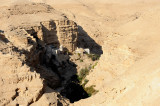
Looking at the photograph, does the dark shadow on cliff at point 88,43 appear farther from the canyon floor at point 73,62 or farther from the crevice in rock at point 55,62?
the crevice in rock at point 55,62


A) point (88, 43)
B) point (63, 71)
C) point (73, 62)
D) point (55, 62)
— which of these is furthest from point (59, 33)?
point (88, 43)

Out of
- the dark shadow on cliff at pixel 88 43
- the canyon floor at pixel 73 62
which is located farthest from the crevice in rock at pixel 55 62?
the dark shadow on cliff at pixel 88 43

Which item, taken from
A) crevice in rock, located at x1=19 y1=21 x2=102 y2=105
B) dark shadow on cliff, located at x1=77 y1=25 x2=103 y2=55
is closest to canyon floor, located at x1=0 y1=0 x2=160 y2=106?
crevice in rock, located at x1=19 y1=21 x2=102 y2=105

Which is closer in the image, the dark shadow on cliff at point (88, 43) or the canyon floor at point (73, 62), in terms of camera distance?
the canyon floor at point (73, 62)

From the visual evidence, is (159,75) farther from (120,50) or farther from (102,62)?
(102,62)

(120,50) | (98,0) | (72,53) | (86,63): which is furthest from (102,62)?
(98,0)

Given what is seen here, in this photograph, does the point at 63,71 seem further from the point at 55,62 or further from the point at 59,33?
the point at 59,33

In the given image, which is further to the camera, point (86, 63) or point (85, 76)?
point (86, 63)

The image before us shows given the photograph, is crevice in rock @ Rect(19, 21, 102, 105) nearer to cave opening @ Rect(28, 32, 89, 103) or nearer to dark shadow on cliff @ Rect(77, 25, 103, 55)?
cave opening @ Rect(28, 32, 89, 103)
